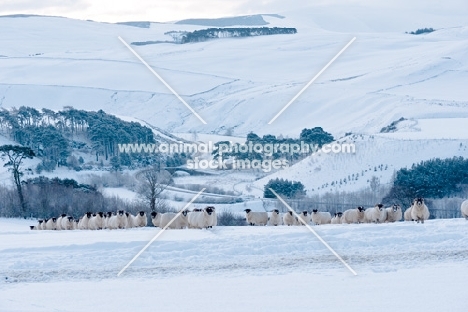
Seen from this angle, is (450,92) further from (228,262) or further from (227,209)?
(228,262)

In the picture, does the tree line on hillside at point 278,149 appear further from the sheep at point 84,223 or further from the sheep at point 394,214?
the sheep at point 394,214

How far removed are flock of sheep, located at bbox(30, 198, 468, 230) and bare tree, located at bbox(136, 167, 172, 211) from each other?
1615 centimetres

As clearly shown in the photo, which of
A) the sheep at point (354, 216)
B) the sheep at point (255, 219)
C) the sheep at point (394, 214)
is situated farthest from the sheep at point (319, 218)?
the sheep at point (394, 214)

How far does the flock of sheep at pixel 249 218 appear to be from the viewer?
1220 inches

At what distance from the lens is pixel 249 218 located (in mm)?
35875

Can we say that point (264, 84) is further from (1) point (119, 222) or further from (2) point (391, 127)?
(1) point (119, 222)

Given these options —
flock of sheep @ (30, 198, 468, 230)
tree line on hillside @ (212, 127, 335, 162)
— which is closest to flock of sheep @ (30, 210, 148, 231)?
flock of sheep @ (30, 198, 468, 230)

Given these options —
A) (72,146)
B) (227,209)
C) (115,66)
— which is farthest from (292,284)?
(115,66)

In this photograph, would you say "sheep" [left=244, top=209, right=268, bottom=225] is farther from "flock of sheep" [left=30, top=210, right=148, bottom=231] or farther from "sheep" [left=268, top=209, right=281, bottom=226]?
"flock of sheep" [left=30, top=210, right=148, bottom=231]

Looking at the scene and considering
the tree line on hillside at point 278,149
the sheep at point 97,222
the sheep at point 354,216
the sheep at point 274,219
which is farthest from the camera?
the tree line on hillside at point 278,149

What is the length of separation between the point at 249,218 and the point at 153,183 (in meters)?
22.1

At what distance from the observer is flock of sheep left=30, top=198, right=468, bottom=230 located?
3098 centimetres

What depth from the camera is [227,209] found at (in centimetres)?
5369

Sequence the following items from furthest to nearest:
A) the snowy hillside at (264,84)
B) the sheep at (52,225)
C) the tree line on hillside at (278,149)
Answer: the snowy hillside at (264,84)
the tree line on hillside at (278,149)
the sheep at (52,225)
